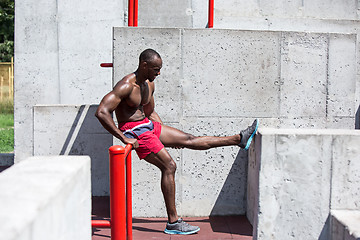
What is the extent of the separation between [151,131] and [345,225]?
78.1 inches

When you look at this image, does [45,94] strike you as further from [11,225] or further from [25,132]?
[11,225]

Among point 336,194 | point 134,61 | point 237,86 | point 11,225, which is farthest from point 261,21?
point 11,225

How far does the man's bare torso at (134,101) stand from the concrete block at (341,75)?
6.97ft

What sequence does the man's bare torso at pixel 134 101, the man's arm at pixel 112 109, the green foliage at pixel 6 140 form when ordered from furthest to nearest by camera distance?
the green foliage at pixel 6 140, the man's bare torso at pixel 134 101, the man's arm at pixel 112 109

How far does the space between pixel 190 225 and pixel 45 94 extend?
368 cm

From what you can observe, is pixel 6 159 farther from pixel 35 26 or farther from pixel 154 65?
pixel 154 65

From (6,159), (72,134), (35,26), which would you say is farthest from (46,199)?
(6,159)

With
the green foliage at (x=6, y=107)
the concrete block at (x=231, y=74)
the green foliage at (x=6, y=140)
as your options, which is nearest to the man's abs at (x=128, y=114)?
the concrete block at (x=231, y=74)

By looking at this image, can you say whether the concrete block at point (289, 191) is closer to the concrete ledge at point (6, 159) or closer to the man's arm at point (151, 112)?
the man's arm at point (151, 112)

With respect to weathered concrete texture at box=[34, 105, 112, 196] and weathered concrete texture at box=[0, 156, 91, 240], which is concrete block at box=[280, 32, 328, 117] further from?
weathered concrete texture at box=[0, 156, 91, 240]

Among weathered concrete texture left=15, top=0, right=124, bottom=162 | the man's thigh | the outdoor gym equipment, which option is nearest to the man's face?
the man's thigh

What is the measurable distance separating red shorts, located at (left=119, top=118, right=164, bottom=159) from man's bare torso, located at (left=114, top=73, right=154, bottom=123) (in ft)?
0.21

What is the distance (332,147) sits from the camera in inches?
149

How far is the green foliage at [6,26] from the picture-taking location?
69.9ft
